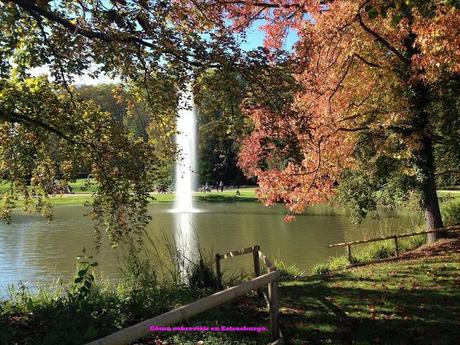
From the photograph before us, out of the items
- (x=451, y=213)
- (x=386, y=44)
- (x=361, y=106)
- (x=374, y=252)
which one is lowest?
(x=374, y=252)

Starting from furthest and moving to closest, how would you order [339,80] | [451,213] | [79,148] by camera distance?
1. [451,213]
2. [339,80]
3. [79,148]

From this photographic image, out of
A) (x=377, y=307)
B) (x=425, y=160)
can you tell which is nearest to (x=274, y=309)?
(x=377, y=307)

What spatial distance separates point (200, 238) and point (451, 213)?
1045 centimetres

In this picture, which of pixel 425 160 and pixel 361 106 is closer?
pixel 361 106

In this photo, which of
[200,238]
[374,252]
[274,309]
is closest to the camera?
[274,309]

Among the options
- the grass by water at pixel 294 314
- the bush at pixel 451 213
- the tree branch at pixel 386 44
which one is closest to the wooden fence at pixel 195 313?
the grass by water at pixel 294 314

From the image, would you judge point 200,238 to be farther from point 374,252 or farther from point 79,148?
point 79,148

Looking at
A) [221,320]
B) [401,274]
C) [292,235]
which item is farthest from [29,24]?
[292,235]

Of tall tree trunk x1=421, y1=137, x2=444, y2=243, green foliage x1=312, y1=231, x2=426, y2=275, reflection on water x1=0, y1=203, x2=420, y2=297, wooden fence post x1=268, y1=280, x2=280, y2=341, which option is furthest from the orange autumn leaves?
wooden fence post x1=268, y1=280, x2=280, y2=341

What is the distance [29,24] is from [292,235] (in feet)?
54.5

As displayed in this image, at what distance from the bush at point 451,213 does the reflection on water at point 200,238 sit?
184 cm

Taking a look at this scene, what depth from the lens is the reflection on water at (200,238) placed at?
14.4 metres

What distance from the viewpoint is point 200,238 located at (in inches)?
815

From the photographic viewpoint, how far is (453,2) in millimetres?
4660
